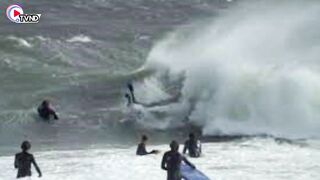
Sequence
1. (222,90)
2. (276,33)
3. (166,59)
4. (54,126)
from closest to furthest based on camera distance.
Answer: (54,126)
(222,90)
(166,59)
(276,33)

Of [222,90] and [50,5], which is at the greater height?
[50,5]

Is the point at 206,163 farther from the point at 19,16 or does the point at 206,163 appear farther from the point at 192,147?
the point at 19,16

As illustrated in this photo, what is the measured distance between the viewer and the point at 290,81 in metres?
27.2

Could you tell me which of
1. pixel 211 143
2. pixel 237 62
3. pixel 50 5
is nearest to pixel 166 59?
pixel 237 62

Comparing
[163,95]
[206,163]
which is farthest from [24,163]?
[163,95]

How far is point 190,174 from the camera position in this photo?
17656 mm

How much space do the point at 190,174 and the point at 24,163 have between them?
154 inches

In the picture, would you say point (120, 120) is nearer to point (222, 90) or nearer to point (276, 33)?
point (222, 90)

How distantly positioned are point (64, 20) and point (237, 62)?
1719 cm

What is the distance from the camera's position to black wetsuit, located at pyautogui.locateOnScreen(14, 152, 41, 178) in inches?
683

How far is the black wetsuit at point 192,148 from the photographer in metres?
20.6

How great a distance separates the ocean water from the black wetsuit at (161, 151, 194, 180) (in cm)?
183

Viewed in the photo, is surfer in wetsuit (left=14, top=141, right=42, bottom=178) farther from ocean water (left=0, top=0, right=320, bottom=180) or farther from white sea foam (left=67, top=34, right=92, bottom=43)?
white sea foam (left=67, top=34, right=92, bottom=43)

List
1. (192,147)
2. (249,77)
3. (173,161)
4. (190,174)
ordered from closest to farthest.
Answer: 1. (173,161)
2. (190,174)
3. (192,147)
4. (249,77)
